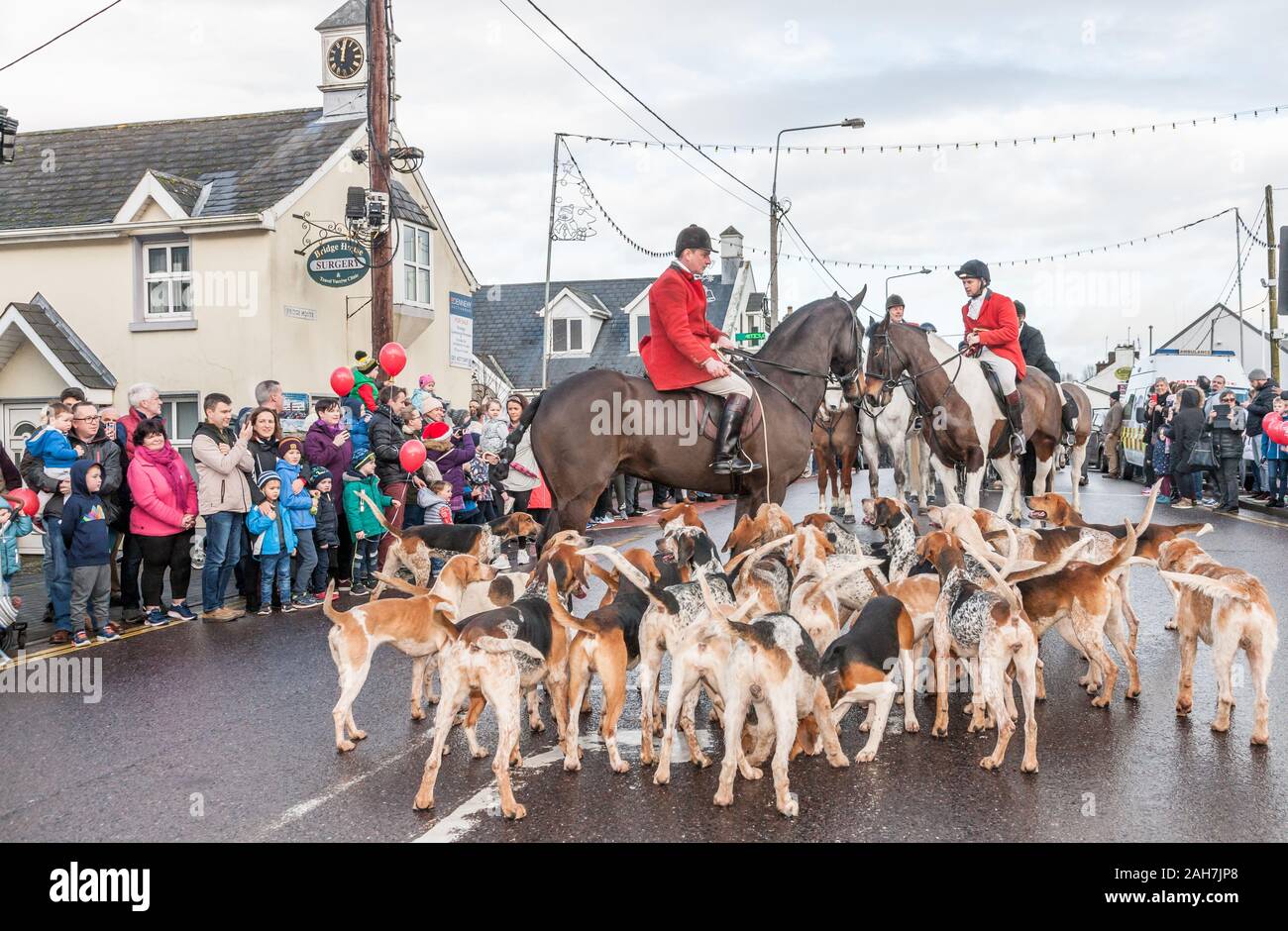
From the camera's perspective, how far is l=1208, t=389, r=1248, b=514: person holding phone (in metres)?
17.5

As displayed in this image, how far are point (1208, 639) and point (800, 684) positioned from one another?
2557mm

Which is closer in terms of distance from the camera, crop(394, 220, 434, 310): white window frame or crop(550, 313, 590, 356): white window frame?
crop(394, 220, 434, 310): white window frame

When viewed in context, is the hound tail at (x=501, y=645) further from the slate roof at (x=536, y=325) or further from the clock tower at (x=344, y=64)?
the slate roof at (x=536, y=325)

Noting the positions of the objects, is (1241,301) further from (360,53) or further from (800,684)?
(800,684)

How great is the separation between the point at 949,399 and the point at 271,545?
738cm

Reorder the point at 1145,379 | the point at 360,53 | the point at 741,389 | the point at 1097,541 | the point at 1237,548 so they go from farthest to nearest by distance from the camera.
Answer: the point at 1145,379, the point at 360,53, the point at 1237,548, the point at 741,389, the point at 1097,541

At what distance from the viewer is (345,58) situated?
21828 millimetres

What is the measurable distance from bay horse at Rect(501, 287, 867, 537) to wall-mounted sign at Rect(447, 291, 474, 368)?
49.4ft

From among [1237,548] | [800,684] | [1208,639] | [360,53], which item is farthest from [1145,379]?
[800,684]

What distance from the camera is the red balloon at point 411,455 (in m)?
10.9

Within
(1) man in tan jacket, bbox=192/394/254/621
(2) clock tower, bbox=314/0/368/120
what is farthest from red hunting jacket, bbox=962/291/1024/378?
(2) clock tower, bbox=314/0/368/120

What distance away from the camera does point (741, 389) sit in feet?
28.6

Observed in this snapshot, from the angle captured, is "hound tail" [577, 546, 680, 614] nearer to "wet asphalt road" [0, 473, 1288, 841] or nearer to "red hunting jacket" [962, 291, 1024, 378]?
"wet asphalt road" [0, 473, 1288, 841]

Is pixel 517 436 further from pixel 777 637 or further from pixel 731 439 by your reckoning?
pixel 777 637
